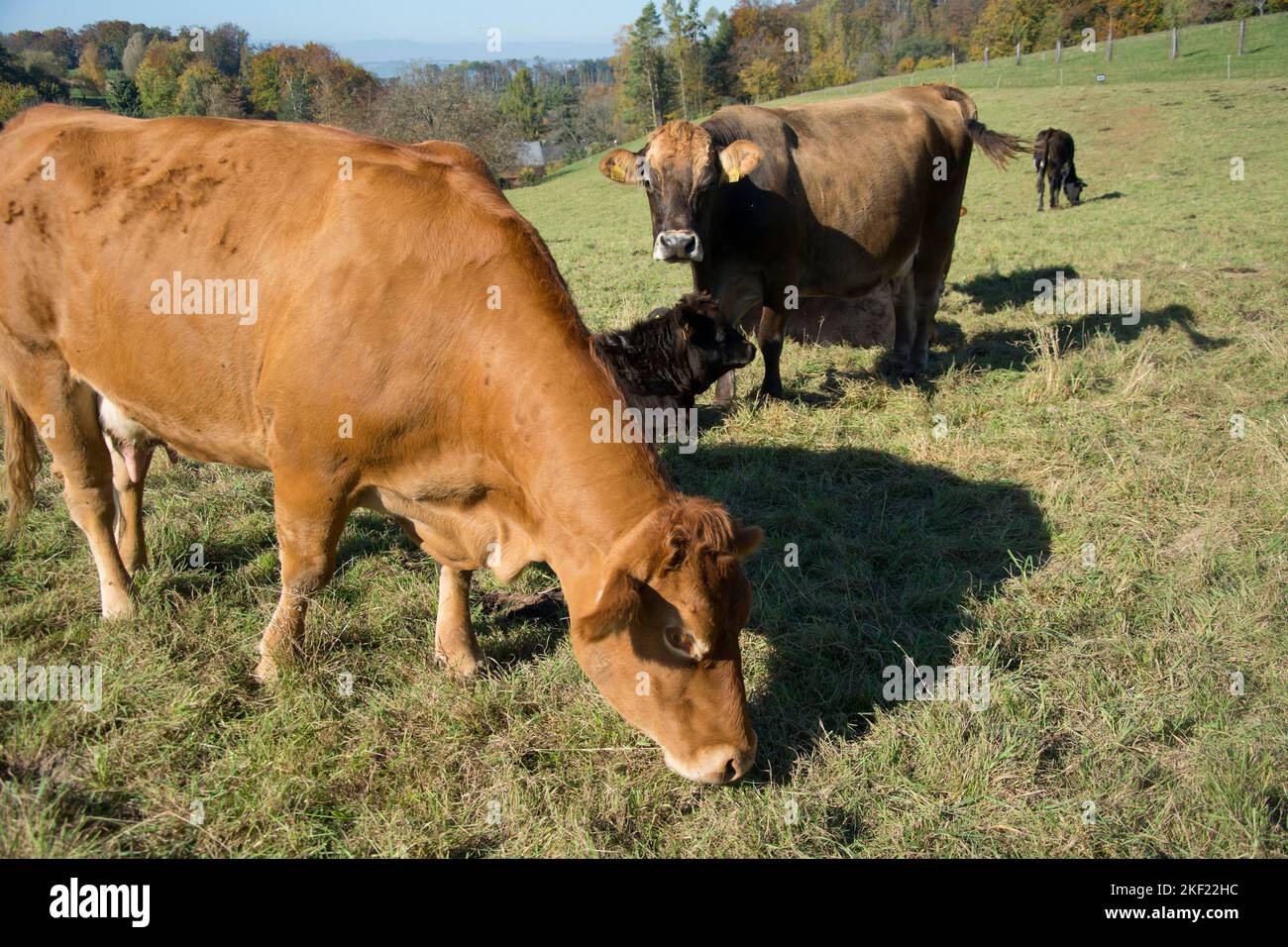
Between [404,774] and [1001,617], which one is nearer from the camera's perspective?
[404,774]

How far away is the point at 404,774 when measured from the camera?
11.6ft

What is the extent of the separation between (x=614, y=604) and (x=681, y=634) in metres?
0.37

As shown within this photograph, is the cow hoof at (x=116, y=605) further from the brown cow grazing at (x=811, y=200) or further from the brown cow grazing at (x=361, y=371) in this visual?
the brown cow grazing at (x=811, y=200)

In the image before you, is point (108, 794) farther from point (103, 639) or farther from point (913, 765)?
point (913, 765)

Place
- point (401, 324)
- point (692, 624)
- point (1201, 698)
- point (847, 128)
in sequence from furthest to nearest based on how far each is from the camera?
point (847, 128) → point (1201, 698) → point (401, 324) → point (692, 624)

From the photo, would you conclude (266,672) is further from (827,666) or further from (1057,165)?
(1057,165)

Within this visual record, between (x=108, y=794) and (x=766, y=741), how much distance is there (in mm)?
2661

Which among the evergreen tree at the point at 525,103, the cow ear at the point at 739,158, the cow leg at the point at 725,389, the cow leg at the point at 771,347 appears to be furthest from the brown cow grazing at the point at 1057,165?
the evergreen tree at the point at 525,103

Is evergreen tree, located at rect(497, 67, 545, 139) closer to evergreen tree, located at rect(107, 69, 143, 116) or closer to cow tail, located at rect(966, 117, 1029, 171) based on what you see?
evergreen tree, located at rect(107, 69, 143, 116)

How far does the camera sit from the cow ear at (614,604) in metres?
2.71

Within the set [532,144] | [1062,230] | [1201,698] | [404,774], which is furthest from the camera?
[532,144]

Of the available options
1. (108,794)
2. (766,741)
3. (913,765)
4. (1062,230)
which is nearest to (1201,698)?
(913,765)

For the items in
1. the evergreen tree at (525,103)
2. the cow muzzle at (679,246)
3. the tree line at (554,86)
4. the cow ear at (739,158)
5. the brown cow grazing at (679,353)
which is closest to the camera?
the brown cow grazing at (679,353)

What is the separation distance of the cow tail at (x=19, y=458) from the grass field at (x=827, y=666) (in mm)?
437
